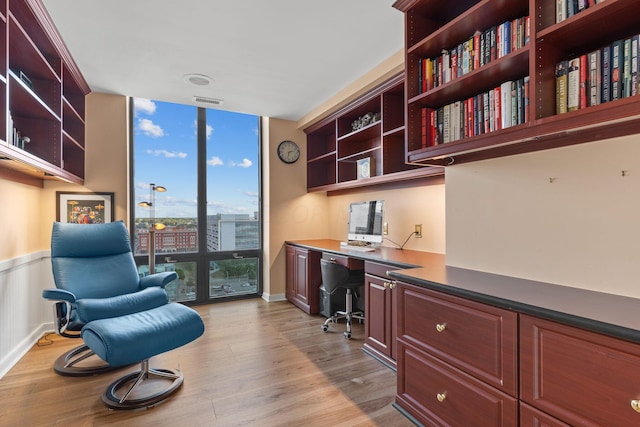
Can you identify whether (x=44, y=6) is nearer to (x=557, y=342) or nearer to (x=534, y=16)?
(x=534, y=16)

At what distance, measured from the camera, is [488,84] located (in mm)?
1724

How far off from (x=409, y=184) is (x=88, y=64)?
123 inches

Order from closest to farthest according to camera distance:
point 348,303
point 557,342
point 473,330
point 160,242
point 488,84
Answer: point 557,342 → point 473,330 → point 488,84 → point 348,303 → point 160,242

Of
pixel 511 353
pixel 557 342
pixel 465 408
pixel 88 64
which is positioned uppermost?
pixel 88 64

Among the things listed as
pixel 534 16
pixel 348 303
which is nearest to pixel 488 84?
pixel 534 16

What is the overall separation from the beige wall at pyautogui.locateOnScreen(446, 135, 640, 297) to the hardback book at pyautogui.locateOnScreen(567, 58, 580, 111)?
0.81 feet

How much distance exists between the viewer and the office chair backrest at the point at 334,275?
2949 millimetres

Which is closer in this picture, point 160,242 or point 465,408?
point 465,408

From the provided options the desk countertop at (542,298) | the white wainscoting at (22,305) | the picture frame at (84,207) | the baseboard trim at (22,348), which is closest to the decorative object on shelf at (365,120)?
the desk countertop at (542,298)

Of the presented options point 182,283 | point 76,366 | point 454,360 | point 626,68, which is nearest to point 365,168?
point 454,360

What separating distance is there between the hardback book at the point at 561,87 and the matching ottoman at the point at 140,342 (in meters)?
2.33

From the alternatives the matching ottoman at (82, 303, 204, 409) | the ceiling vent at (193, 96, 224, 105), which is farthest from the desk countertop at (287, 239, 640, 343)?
the ceiling vent at (193, 96, 224, 105)

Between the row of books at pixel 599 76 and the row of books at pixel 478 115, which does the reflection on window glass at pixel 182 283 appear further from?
the row of books at pixel 599 76

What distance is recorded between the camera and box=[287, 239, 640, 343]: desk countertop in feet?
3.28
